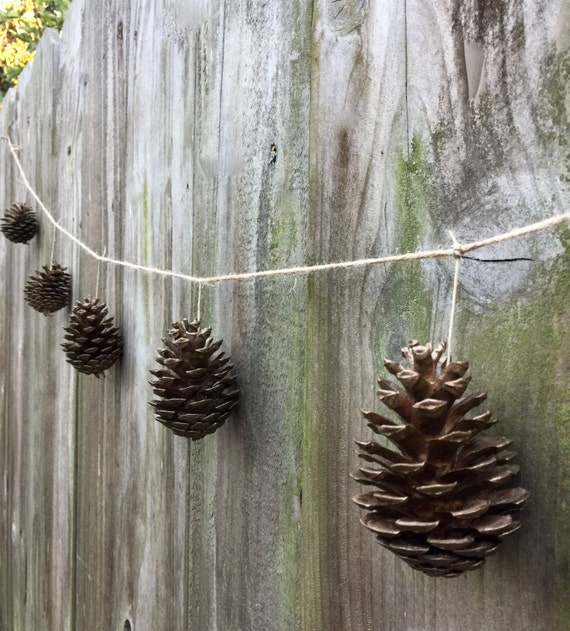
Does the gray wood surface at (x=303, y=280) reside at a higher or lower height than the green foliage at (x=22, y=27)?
lower

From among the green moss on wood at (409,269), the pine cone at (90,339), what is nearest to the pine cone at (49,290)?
the pine cone at (90,339)

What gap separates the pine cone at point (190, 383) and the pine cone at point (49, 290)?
707 mm

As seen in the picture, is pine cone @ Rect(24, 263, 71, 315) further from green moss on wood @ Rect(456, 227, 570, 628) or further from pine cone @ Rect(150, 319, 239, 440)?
green moss on wood @ Rect(456, 227, 570, 628)

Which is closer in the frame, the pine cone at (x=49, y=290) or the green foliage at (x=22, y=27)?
the pine cone at (x=49, y=290)

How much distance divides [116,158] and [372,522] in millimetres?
955

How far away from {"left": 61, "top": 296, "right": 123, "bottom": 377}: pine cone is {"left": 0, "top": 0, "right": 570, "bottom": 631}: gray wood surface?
1.8 inches

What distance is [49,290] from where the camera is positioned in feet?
4.58

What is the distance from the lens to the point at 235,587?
2.72 ft

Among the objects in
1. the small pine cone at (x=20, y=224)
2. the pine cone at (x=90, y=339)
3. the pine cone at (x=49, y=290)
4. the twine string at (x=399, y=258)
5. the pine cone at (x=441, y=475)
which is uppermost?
the small pine cone at (x=20, y=224)

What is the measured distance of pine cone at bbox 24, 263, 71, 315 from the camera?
1.39 meters

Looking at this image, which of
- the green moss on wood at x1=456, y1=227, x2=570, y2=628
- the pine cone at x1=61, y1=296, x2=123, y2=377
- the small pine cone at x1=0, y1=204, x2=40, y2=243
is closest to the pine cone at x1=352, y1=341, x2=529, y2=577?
the green moss on wood at x1=456, y1=227, x2=570, y2=628

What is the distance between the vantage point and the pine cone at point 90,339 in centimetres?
113

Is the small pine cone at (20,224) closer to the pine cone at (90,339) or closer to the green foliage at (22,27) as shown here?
the pine cone at (90,339)

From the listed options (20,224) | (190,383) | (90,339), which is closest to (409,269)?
(190,383)
